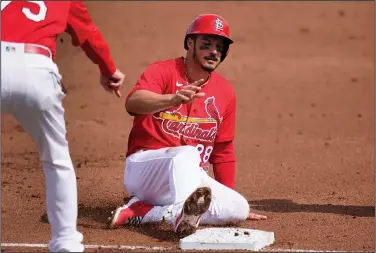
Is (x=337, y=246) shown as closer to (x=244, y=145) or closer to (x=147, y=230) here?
(x=147, y=230)

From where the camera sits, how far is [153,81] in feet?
23.0

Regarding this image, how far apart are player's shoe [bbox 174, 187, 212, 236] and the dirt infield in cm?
15

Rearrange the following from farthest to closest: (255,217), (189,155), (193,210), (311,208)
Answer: (311,208) → (255,217) → (189,155) → (193,210)

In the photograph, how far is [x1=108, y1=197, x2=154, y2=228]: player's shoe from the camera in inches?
275

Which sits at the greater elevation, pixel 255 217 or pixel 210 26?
pixel 210 26

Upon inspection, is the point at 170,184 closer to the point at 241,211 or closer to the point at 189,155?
the point at 189,155

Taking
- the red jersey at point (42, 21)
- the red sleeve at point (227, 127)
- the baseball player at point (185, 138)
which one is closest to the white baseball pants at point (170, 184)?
the baseball player at point (185, 138)

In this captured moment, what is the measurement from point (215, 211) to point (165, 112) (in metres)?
0.85

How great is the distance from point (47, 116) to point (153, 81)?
1798 millimetres

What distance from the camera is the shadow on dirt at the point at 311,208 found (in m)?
7.68

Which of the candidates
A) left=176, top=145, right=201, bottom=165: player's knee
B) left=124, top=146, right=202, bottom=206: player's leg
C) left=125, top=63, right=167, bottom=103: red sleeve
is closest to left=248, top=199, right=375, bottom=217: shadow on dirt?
left=124, top=146, right=202, bottom=206: player's leg

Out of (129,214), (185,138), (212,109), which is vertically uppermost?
(212,109)

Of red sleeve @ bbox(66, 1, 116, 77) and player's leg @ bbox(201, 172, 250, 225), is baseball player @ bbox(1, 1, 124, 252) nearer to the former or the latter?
red sleeve @ bbox(66, 1, 116, 77)

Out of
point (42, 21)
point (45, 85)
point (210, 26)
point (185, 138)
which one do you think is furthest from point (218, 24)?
point (45, 85)
